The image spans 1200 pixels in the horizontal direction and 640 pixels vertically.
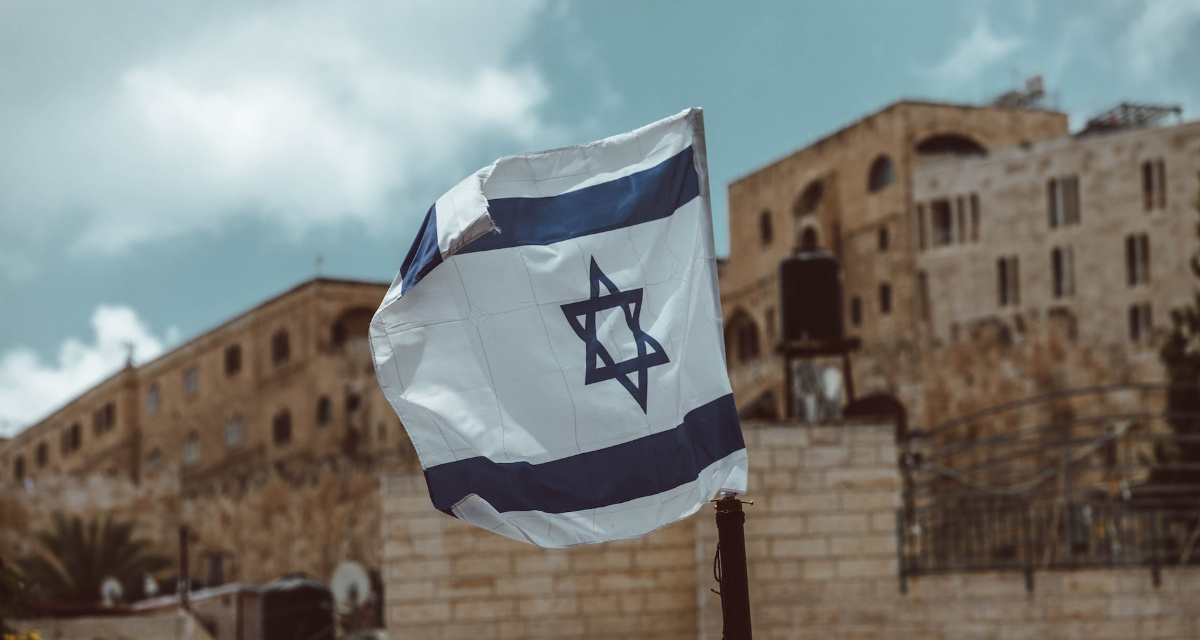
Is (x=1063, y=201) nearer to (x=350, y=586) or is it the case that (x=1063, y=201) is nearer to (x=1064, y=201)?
(x=1064, y=201)

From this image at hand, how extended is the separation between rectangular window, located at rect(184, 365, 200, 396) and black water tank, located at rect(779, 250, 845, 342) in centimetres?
4717

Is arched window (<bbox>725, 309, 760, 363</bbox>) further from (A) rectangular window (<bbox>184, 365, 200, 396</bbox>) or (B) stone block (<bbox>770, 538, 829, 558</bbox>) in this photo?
(B) stone block (<bbox>770, 538, 829, 558</bbox>)

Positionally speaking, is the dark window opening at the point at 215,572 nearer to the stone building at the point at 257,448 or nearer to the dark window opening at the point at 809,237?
the stone building at the point at 257,448

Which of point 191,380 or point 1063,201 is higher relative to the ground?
point 1063,201

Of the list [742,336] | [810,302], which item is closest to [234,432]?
[742,336]

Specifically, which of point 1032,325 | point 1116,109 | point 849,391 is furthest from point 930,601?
point 1116,109

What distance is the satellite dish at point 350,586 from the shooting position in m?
19.4

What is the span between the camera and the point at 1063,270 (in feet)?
137

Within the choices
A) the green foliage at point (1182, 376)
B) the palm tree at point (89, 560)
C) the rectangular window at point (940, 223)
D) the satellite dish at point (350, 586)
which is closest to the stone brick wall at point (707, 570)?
the satellite dish at point (350, 586)

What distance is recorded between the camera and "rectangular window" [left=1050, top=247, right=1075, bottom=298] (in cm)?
4172

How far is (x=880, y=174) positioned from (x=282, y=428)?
24.1m

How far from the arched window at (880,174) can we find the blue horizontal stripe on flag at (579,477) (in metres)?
39.3

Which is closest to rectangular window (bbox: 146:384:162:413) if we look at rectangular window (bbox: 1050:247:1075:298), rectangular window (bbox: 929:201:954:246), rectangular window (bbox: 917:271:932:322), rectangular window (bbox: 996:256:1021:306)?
rectangular window (bbox: 917:271:932:322)

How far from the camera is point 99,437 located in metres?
68.5
